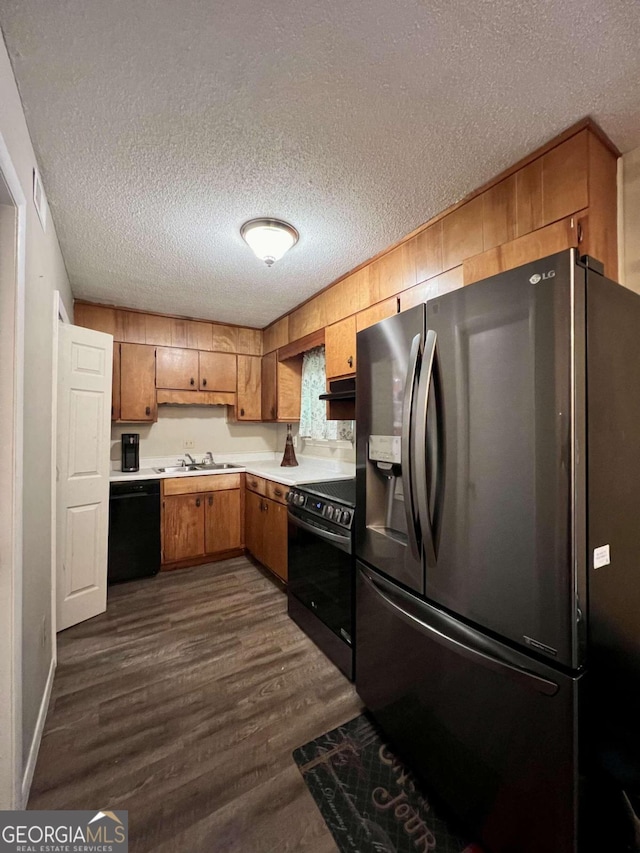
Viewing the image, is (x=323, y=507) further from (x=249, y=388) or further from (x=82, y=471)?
(x=249, y=388)

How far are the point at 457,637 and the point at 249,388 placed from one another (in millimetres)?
3353

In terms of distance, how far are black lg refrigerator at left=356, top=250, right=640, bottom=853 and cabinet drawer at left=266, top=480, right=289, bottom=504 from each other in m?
1.58

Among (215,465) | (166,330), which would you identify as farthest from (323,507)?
(166,330)

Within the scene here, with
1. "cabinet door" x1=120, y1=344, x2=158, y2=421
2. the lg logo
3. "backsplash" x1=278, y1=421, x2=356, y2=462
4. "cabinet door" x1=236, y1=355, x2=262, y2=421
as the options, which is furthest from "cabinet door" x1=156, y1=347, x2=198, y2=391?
the lg logo

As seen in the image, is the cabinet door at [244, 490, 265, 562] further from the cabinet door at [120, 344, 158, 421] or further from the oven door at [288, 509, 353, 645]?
the cabinet door at [120, 344, 158, 421]

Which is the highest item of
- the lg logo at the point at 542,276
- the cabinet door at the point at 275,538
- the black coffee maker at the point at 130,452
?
the lg logo at the point at 542,276

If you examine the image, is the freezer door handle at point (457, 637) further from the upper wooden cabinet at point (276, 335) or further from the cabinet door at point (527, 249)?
the upper wooden cabinet at point (276, 335)

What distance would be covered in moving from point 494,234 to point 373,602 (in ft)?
5.73

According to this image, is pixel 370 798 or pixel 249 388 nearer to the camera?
pixel 370 798

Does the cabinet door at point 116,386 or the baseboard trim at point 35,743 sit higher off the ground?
the cabinet door at point 116,386

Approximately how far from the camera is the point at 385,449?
1.47 meters

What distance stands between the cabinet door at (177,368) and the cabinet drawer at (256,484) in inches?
44.9

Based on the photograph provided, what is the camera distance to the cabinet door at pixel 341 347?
250 cm

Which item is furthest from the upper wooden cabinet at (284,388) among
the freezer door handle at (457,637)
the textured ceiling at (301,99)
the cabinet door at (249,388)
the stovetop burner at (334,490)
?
the freezer door handle at (457,637)
